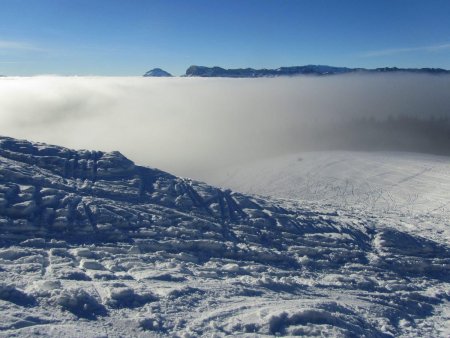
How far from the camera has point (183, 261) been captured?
80.5 feet

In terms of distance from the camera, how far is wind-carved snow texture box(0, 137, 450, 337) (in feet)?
58.5

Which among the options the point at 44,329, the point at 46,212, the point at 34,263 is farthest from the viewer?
the point at 46,212

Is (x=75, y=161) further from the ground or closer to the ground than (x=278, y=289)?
further from the ground

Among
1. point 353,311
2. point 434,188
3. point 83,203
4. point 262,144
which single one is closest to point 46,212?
point 83,203

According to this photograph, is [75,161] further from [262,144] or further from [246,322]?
[262,144]

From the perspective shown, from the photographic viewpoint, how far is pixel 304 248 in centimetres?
2744

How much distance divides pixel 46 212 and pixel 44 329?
12.0 meters

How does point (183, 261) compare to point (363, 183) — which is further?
point (363, 183)

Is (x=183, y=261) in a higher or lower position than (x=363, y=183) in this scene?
higher

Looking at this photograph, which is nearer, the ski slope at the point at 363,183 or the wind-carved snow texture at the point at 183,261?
the wind-carved snow texture at the point at 183,261

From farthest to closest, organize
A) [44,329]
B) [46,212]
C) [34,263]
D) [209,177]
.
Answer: [209,177], [46,212], [34,263], [44,329]

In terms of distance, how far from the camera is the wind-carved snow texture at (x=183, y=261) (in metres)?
17.8

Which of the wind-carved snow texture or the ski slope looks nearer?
the wind-carved snow texture

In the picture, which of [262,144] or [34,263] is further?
[262,144]
